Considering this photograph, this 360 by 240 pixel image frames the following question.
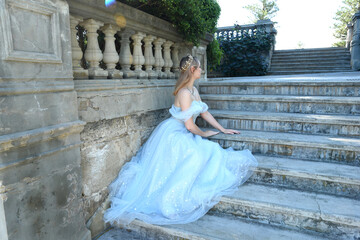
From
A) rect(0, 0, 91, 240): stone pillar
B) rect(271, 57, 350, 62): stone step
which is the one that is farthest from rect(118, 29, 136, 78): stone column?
rect(271, 57, 350, 62): stone step

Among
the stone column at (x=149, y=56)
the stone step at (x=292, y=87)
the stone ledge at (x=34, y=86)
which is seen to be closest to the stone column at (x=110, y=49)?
the stone column at (x=149, y=56)

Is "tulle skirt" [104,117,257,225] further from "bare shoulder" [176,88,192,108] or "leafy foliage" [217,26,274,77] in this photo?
"leafy foliage" [217,26,274,77]

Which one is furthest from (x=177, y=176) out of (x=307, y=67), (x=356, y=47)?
(x=356, y=47)

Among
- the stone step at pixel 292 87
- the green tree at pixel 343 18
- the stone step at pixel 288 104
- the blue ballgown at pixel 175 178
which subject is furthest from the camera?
the green tree at pixel 343 18

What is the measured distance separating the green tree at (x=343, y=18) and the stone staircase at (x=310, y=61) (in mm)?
10314

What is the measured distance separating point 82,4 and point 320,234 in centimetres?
255

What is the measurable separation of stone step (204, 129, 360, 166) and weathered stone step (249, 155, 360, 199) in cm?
9

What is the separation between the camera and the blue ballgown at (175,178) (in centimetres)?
209

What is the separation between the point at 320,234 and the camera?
1888 millimetres

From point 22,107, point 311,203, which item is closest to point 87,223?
point 22,107

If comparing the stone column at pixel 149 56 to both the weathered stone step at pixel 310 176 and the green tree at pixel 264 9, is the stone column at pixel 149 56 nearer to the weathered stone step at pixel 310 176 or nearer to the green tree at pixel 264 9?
the weathered stone step at pixel 310 176

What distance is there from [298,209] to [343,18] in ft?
71.6

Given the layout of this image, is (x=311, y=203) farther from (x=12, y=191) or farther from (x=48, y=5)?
(x=48, y=5)

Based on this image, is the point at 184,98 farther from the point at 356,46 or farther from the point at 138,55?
the point at 356,46
